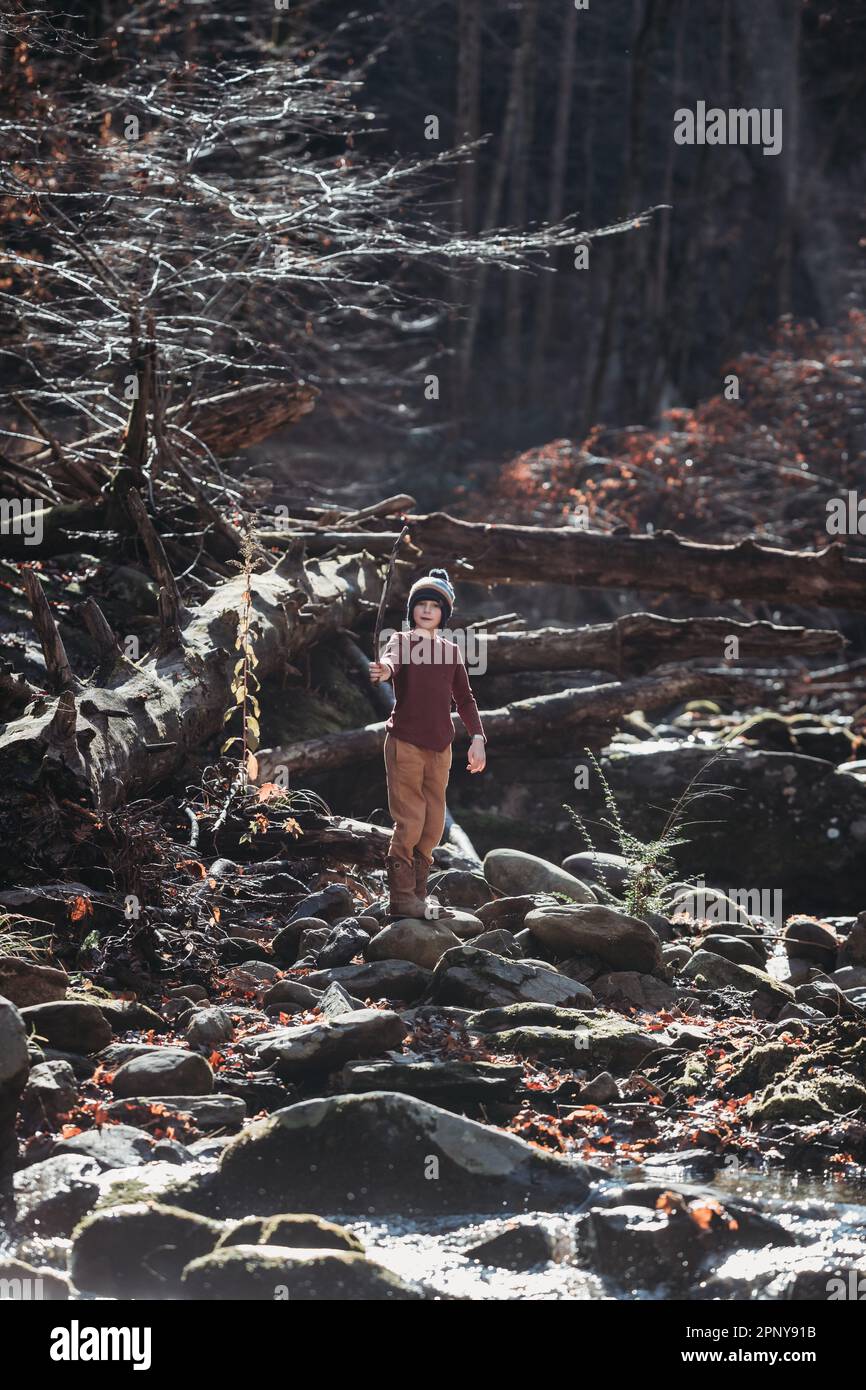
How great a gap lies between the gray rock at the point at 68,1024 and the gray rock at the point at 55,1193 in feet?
2.48

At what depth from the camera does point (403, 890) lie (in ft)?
21.7

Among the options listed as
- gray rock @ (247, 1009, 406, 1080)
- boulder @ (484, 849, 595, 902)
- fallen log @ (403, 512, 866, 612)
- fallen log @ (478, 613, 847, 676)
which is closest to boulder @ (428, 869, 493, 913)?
boulder @ (484, 849, 595, 902)

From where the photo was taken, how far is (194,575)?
1052cm

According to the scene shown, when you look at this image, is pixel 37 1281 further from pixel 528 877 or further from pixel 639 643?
pixel 639 643

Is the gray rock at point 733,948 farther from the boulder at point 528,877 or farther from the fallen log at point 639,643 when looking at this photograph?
the fallen log at point 639,643

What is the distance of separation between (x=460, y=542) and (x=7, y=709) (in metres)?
5.06

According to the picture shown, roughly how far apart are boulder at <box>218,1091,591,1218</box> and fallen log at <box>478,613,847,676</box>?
6390 millimetres

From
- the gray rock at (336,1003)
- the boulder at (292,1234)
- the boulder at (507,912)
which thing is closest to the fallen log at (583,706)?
the boulder at (507,912)

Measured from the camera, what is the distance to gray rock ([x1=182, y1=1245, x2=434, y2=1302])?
3.64 meters

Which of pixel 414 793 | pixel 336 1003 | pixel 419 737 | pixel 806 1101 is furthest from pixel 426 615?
pixel 806 1101

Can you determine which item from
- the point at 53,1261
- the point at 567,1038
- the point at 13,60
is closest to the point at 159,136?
the point at 13,60

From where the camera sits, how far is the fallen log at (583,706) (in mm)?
9123
